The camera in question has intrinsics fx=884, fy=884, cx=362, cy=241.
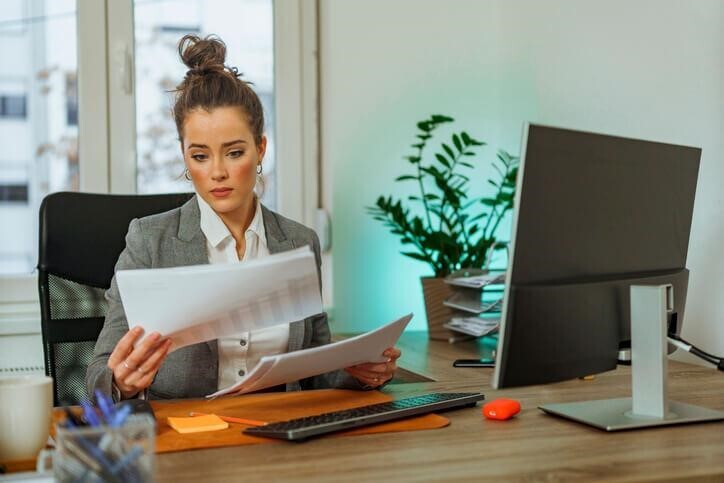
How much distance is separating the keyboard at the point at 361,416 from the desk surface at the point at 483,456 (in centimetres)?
2

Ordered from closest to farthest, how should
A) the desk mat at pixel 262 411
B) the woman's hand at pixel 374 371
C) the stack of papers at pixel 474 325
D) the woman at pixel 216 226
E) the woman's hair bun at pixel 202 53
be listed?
the desk mat at pixel 262 411, the woman's hand at pixel 374 371, the woman at pixel 216 226, the woman's hair bun at pixel 202 53, the stack of papers at pixel 474 325

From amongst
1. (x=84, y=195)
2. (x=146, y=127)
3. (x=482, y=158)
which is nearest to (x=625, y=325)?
(x=84, y=195)

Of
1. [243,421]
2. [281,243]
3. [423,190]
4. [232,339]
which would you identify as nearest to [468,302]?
[423,190]

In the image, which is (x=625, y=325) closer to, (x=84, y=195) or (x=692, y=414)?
(x=692, y=414)

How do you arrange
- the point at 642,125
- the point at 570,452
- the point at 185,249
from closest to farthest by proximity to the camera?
the point at 570,452
the point at 185,249
the point at 642,125

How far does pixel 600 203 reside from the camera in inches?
47.3

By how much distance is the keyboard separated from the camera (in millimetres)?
1169

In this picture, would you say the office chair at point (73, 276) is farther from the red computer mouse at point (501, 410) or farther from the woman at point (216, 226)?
the red computer mouse at point (501, 410)

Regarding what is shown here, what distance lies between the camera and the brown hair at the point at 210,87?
5.77ft

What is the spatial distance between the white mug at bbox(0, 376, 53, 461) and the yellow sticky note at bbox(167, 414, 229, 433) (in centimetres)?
19

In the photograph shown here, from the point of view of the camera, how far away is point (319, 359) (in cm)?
135

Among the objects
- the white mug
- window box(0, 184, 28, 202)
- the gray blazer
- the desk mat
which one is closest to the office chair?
the gray blazer

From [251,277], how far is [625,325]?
0.55 m

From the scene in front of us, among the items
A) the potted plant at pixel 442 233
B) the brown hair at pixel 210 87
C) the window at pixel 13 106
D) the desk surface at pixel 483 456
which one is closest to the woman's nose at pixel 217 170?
the brown hair at pixel 210 87
